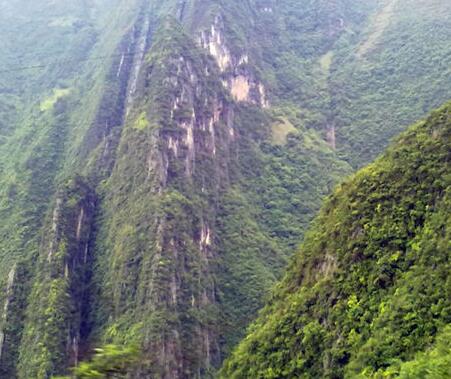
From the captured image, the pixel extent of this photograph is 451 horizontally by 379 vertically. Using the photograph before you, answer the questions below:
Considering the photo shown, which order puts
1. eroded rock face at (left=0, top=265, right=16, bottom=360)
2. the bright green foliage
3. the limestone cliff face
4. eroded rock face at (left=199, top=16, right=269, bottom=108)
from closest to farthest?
the bright green foliage, the limestone cliff face, eroded rock face at (left=0, top=265, right=16, bottom=360), eroded rock face at (left=199, top=16, right=269, bottom=108)

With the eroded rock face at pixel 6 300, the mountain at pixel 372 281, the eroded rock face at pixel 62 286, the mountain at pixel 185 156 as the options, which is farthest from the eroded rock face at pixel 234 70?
the mountain at pixel 372 281

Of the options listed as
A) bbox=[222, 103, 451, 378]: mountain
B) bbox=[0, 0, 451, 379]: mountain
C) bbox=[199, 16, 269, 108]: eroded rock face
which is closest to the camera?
bbox=[222, 103, 451, 378]: mountain

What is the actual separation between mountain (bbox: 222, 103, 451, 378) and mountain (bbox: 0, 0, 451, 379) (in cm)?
781

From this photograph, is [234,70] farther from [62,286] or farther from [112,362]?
[112,362]

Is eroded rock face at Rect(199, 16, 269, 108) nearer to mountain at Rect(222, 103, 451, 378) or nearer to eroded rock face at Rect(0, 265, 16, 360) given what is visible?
eroded rock face at Rect(0, 265, 16, 360)

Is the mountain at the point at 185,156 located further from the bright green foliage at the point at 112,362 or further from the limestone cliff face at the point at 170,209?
the bright green foliage at the point at 112,362

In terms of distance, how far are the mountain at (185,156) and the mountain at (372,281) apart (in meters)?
7.81

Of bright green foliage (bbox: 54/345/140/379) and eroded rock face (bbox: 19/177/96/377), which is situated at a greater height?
bright green foliage (bbox: 54/345/140/379)

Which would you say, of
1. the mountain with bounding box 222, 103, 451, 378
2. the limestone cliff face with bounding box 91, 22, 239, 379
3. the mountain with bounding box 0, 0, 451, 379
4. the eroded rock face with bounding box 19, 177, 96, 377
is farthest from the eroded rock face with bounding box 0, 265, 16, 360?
the mountain with bounding box 222, 103, 451, 378

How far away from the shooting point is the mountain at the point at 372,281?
132ft

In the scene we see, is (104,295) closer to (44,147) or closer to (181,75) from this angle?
(181,75)

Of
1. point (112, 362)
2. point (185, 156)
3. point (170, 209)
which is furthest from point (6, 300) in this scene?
point (112, 362)

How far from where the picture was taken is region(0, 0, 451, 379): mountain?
76.3m

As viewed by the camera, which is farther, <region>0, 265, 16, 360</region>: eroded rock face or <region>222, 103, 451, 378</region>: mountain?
<region>0, 265, 16, 360</region>: eroded rock face
